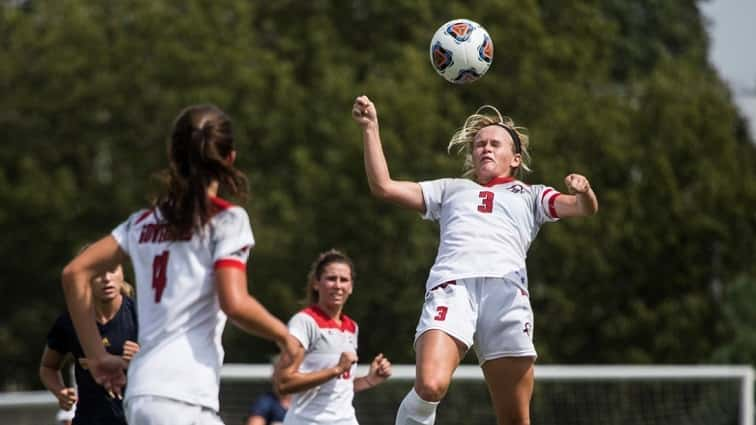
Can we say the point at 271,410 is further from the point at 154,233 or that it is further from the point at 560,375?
the point at 154,233

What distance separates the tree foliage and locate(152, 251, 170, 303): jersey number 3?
23.1 meters

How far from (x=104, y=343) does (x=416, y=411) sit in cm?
173

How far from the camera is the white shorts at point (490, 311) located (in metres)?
7.45

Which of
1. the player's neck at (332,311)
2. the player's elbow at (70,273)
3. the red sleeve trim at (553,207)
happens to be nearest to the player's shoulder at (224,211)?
the player's elbow at (70,273)

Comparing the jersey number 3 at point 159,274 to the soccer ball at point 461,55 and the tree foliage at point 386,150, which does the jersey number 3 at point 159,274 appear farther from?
the tree foliage at point 386,150

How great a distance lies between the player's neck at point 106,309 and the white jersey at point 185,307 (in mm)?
2589

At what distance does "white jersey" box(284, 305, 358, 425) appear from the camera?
8.41 meters

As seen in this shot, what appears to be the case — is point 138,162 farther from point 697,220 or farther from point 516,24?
point 697,220

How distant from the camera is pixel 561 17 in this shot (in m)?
34.8

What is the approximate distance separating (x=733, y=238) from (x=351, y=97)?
27.5 ft

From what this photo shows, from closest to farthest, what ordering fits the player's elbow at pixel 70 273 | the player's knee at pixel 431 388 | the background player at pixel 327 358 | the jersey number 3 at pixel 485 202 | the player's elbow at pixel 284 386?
1. the player's elbow at pixel 70 273
2. the player's knee at pixel 431 388
3. the player's elbow at pixel 284 386
4. the jersey number 3 at pixel 485 202
5. the background player at pixel 327 358

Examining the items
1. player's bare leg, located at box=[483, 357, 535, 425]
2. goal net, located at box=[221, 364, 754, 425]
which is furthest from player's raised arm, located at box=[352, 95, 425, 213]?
goal net, located at box=[221, 364, 754, 425]

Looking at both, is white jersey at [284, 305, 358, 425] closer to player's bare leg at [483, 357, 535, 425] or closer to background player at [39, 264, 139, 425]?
background player at [39, 264, 139, 425]

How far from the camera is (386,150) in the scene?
29.8 meters
